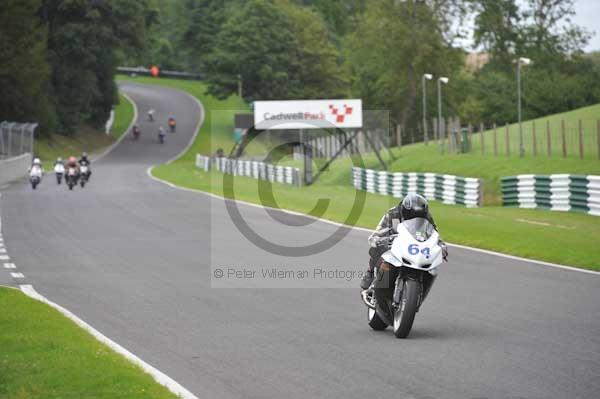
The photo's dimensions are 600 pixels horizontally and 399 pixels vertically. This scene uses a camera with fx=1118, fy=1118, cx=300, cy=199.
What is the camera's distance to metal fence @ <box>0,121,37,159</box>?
5726 cm

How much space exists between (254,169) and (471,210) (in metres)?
27.9

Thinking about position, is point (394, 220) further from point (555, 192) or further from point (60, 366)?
point (555, 192)

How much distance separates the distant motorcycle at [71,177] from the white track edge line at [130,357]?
3195cm

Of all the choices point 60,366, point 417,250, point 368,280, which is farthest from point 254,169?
point 60,366

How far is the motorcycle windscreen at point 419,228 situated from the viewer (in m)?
10.7

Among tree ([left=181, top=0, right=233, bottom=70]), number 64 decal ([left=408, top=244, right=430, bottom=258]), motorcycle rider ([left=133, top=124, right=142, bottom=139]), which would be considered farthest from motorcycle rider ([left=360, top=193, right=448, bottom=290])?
tree ([left=181, top=0, right=233, bottom=70])

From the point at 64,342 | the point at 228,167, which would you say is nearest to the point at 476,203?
the point at 64,342

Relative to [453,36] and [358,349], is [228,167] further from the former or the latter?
[358,349]

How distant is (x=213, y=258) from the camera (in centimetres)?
1969

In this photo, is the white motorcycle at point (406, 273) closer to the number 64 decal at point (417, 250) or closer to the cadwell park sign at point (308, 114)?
the number 64 decal at point (417, 250)

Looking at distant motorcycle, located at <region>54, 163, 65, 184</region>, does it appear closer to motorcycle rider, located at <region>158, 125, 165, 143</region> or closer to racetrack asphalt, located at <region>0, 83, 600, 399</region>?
racetrack asphalt, located at <region>0, 83, 600, 399</region>

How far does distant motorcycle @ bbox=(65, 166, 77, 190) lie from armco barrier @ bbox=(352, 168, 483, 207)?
39.4 ft

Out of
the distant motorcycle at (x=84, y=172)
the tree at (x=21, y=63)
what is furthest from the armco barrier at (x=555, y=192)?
the tree at (x=21, y=63)

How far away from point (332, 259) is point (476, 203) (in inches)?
654
